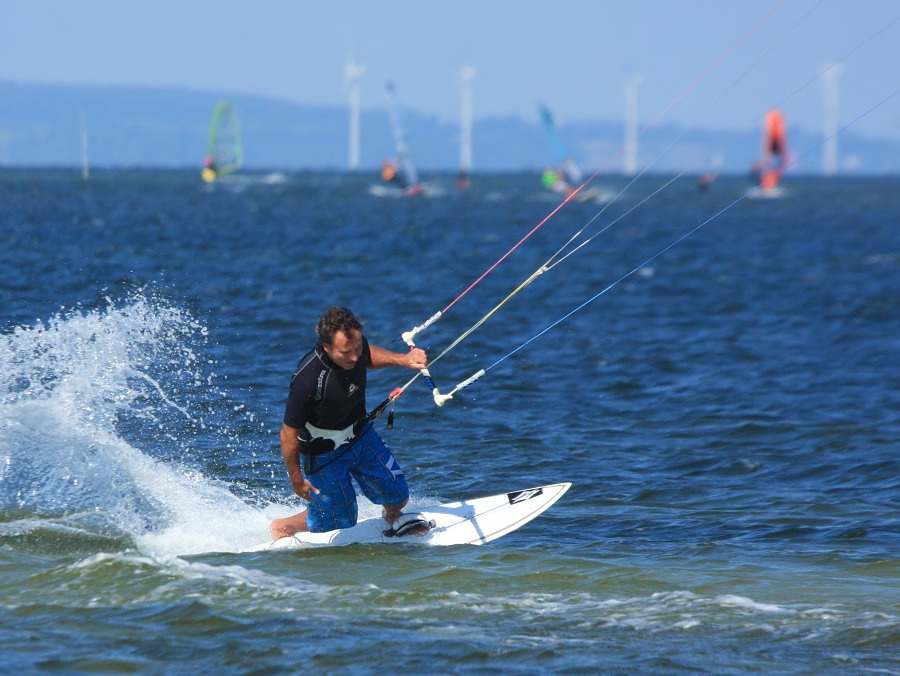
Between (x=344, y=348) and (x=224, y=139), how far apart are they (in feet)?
157

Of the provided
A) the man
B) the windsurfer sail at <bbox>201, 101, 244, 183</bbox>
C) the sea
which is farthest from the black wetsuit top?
the windsurfer sail at <bbox>201, 101, 244, 183</bbox>

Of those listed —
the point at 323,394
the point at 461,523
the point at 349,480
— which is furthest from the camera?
the point at 461,523

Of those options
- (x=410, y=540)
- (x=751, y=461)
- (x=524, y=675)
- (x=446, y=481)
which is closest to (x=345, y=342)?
(x=410, y=540)

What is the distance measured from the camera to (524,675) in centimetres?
743

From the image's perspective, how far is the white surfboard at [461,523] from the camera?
10.2 metres

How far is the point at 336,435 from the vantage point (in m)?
9.73

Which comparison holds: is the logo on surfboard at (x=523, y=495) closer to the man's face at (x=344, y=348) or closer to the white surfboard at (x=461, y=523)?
the white surfboard at (x=461, y=523)

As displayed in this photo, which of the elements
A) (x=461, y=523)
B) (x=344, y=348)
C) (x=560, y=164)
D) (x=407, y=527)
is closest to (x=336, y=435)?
(x=344, y=348)

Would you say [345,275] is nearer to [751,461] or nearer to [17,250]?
[17,250]

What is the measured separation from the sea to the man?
37 centimetres

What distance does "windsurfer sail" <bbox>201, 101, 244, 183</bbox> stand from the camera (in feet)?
157

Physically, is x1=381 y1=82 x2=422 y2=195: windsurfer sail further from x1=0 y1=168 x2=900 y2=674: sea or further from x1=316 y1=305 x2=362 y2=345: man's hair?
x1=316 y1=305 x2=362 y2=345: man's hair

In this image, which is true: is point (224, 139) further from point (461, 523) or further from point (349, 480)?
point (349, 480)

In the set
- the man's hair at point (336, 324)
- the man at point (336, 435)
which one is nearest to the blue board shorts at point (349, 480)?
the man at point (336, 435)
